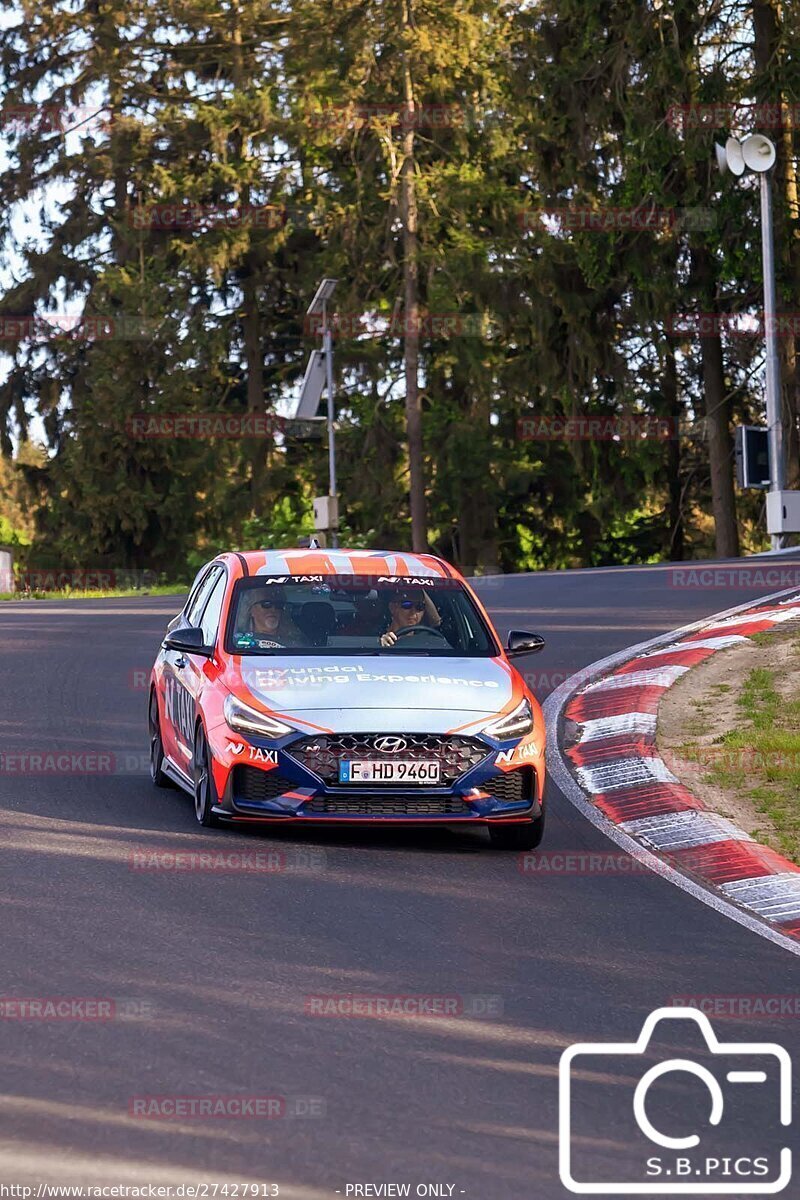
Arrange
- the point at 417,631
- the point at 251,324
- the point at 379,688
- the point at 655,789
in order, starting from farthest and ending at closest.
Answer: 1. the point at 251,324
2. the point at 655,789
3. the point at 417,631
4. the point at 379,688

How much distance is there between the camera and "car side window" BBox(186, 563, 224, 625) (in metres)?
12.7

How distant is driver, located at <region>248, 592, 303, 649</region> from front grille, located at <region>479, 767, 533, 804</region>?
1705 millimetres

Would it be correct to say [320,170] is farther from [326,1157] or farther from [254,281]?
[326,1157]

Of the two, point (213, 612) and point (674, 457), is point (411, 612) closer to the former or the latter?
point (213, 612)

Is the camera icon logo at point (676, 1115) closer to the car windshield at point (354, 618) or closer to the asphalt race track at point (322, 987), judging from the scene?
the asphalt race track at point (322, 987)

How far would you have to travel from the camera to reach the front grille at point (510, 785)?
1038 centimetres

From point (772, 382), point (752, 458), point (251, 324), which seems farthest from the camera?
point (251, 324)

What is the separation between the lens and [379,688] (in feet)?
34.7

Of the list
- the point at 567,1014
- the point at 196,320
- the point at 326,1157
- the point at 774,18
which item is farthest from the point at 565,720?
the point at 196,320

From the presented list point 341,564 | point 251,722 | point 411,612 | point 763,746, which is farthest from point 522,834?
point 763,746

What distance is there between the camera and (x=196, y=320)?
62.4m

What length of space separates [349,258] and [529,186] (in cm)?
672

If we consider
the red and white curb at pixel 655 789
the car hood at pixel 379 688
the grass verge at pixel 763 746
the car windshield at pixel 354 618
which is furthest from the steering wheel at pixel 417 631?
the grass verge at pixel 763 746

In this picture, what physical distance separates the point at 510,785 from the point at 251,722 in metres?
1.43
